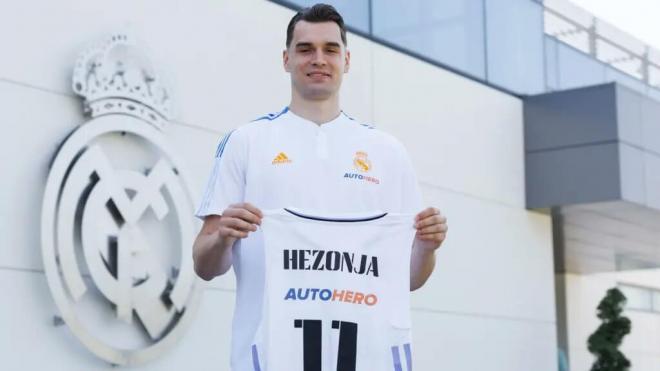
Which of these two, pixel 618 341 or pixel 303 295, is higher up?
pixel 618 341

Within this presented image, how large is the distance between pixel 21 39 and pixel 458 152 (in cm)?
601

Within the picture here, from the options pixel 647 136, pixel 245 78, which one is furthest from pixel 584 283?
pixel 245 78

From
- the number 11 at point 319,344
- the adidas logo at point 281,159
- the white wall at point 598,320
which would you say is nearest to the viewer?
the number 11 at point 319,344

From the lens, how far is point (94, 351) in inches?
287

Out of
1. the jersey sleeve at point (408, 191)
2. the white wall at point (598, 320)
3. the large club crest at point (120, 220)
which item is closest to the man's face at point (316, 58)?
the jersey sleeve at point (408, 191)

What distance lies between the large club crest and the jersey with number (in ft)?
14.0

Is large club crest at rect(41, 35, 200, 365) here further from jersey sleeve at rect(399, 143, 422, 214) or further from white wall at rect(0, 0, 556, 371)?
jersey sleeve at rect(399, 143, 422, 214)

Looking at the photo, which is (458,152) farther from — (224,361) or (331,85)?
(331,85)

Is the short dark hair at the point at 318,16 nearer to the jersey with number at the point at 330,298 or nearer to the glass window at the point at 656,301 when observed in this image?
the jersey with number at the point at 330,298

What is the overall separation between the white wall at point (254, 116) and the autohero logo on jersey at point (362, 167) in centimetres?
428

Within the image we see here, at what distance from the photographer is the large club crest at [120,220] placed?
7.21 metres

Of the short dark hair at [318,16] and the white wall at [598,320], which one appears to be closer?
the short dark hair at [318,16]

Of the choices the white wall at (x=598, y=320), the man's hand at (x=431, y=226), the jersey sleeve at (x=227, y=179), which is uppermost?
the white wall at (x=598, y=320)

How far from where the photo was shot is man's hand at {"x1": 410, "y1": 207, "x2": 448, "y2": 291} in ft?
10.6
